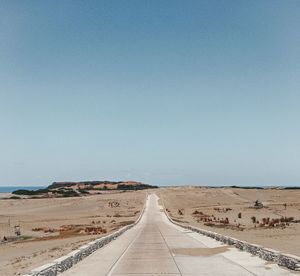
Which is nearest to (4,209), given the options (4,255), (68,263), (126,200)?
(126,200)

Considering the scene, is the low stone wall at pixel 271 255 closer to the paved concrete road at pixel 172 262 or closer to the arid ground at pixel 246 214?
the paved concrete road at pixel 172 262

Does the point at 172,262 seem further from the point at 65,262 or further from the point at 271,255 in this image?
the point at 65,262

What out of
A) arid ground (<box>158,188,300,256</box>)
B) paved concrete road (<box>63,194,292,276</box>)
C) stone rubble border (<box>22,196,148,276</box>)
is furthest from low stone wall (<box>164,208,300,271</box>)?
stone rubble border (<box>22,196,148,276</box>)

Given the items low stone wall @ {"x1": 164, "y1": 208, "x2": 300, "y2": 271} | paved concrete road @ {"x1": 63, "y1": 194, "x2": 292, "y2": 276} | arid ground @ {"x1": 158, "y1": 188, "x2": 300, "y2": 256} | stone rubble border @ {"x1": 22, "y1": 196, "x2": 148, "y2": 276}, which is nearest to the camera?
stone rubble border @ {"x1": 22, "y1": 196, "x2": 148, "y2": 276}

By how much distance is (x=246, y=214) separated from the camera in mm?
80312

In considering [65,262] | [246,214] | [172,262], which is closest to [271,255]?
[172,262]

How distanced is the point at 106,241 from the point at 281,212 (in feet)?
161

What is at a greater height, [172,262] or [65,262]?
[65,262]

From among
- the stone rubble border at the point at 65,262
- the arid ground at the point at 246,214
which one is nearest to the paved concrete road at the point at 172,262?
the stone rubble border at the point at 65,262

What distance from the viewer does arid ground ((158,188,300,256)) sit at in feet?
141

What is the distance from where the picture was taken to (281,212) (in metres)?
80.7

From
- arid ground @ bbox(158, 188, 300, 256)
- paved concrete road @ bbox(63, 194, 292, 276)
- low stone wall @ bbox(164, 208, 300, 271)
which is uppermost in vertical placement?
arid ground @ bbox(158, 188, 300, 256)

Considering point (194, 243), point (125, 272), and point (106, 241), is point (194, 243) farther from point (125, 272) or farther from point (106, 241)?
point (125, 272)

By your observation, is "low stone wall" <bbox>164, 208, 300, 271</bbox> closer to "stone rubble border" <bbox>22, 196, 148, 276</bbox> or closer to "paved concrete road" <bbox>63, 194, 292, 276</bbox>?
"paved concrete road" <bbox>63, 194, 292, 276</bbox>
